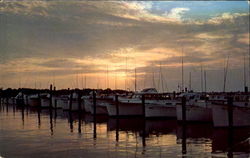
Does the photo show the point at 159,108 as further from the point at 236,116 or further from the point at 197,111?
the point at 236,116

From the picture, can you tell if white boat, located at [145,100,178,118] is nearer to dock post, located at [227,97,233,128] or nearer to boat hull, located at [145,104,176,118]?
boat hull, located at [145,104,176,118]

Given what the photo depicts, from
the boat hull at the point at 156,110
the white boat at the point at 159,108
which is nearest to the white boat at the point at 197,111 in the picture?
the white boat at the point at 159,108

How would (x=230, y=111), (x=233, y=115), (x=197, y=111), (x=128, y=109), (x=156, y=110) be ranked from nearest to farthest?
(x=230, y=111) < (x=233, y=115) < (x=197, y=111) < (x=156, y=110) < (x=128, y=109)

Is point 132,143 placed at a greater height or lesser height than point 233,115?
lesser

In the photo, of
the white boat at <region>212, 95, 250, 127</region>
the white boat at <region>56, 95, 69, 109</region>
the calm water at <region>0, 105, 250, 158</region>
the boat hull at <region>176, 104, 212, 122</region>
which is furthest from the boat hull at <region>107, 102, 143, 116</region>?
the white boat at <region>56, 95, 69, 109</region>

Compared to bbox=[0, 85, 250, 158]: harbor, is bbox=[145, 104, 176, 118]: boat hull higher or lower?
higher

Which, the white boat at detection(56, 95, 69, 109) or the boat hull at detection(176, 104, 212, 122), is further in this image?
the white boat at detection(56, 95, 69, 109)

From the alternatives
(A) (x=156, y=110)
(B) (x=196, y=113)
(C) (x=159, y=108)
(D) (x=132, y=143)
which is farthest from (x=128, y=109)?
(D) (x=132, y=143)

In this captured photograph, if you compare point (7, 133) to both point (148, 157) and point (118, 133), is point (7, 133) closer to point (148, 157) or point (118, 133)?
point (118, 133)

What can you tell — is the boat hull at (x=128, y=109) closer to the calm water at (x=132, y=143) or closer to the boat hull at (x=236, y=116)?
the calm water at (x=132, y=143)

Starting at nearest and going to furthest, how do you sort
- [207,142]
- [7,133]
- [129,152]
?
[129,152], [207,142], [7,133]

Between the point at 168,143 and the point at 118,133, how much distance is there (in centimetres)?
625

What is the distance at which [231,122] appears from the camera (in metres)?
27.7

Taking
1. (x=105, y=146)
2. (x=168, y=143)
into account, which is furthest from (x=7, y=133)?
(x=168, y=143)
